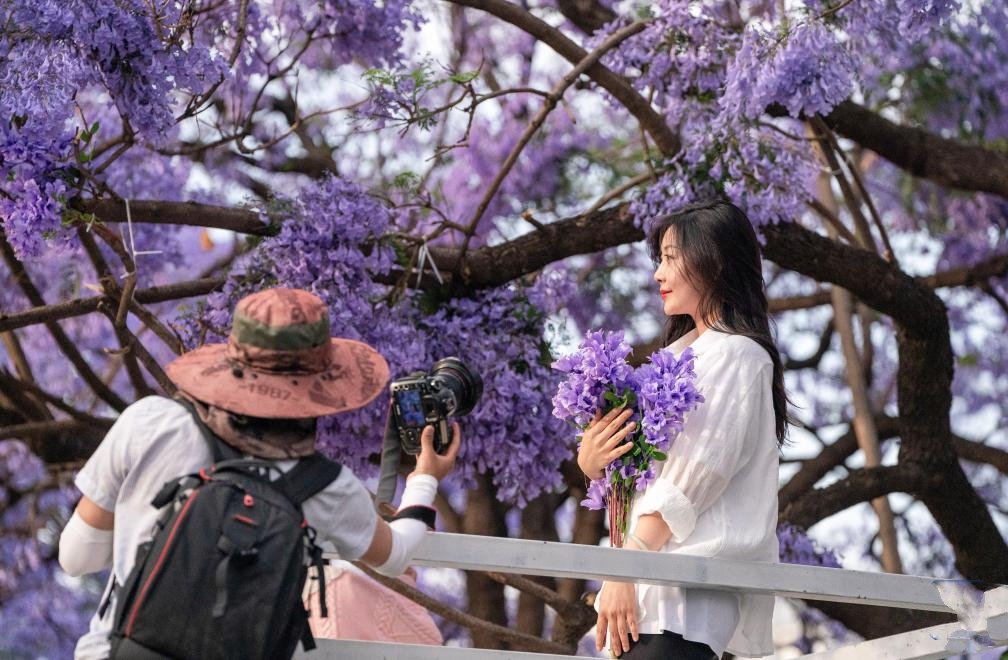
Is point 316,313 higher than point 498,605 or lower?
lower

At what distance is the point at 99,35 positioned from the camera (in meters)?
4.43

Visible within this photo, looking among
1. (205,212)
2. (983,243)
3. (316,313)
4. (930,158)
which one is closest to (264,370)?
(316,313)

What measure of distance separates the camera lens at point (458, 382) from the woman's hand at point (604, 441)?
1.41 ft

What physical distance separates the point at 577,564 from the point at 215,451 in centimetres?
77

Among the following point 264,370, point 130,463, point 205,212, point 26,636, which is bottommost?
point 130,463

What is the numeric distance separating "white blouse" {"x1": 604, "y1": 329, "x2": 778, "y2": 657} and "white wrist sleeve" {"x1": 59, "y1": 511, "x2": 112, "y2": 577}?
3.79 feet

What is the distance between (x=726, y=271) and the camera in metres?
3.26

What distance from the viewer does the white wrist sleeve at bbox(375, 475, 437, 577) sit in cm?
254

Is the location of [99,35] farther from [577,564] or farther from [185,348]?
[577,564]

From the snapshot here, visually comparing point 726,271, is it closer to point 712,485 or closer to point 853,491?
point 712,485

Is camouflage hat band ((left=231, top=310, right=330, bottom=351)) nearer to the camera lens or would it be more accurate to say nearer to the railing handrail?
the camera lens

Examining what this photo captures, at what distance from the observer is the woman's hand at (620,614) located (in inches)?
119

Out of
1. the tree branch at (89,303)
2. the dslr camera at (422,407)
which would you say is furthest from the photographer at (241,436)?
the tree branch at (89,303)

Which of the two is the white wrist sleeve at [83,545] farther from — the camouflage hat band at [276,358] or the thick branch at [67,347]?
the thick branch at [67,347]
